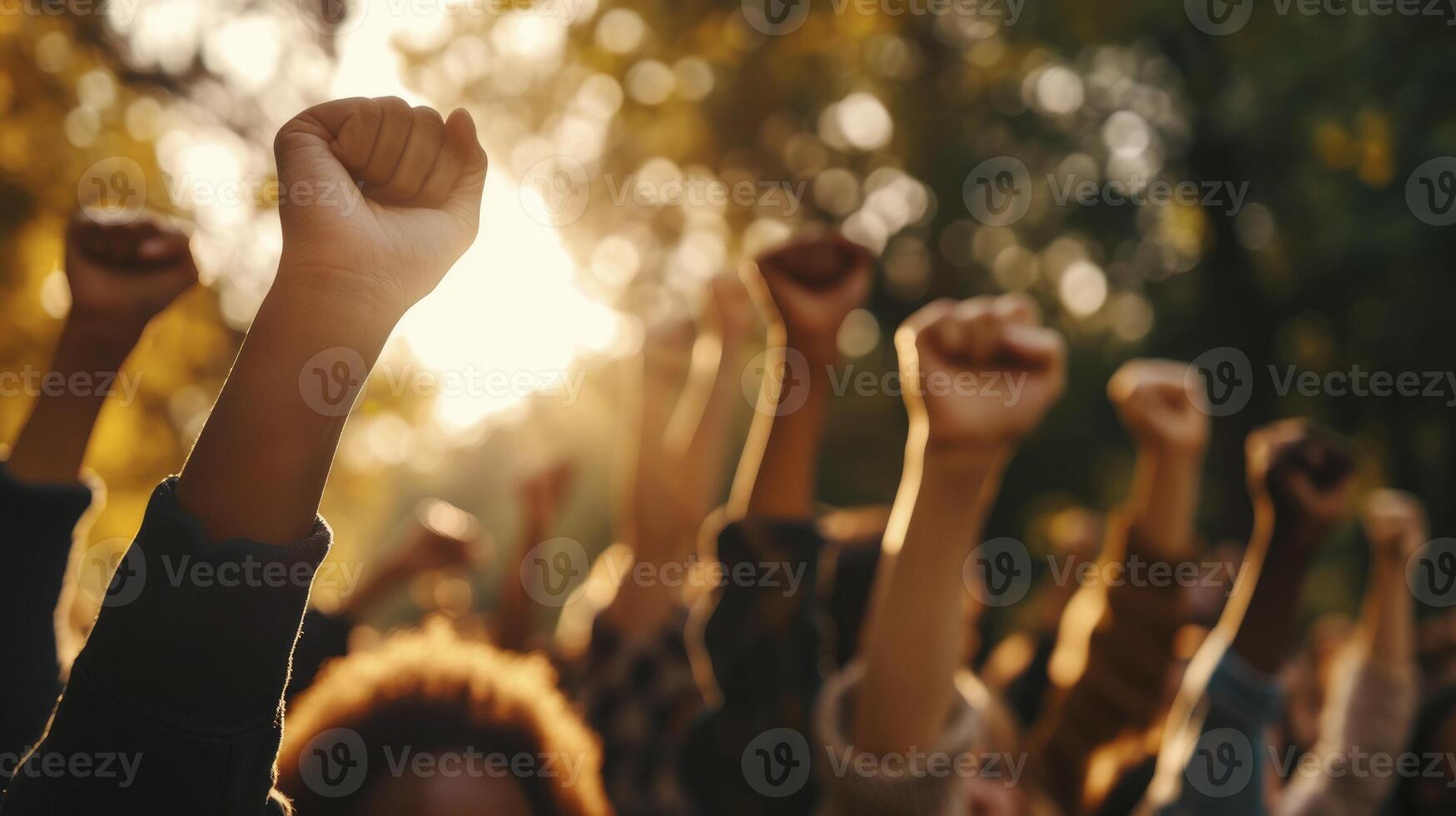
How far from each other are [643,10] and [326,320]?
5325mm

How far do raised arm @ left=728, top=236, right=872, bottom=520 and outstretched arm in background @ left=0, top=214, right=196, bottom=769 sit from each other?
1.15 m

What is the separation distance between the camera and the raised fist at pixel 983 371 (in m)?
1.53

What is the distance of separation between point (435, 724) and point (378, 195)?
0.87 metres

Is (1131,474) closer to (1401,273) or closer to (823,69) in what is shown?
(1401,273)

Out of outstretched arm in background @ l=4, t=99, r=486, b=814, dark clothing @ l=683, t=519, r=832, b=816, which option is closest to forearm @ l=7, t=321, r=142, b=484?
outstretched arm in background @ l=4, t=99, r=486, b=814

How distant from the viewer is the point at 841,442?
18078 mm

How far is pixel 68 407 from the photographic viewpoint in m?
1.73

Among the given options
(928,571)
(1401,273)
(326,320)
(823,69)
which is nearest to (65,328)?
(326,320)

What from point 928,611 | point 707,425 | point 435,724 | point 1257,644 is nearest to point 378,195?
point 435,724

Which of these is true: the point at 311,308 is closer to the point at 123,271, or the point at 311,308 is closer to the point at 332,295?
the point at 332,295

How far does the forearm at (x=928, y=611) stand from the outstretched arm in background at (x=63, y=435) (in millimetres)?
1259

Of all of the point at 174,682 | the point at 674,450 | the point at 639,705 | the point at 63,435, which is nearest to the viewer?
the point at 174,682

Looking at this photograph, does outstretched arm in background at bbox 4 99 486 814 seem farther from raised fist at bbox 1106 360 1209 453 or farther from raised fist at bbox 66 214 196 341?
raised fist at bbox 1106 360 1209 453

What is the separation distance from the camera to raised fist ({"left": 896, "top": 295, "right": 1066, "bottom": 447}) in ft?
5.02
